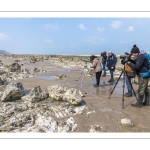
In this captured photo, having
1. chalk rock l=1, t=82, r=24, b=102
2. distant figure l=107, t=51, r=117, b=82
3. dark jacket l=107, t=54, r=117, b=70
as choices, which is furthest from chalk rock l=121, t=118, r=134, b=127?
dark jacket l=107, t=54, r=117, b=70

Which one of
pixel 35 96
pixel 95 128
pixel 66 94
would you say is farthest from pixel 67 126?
pixel 35 96

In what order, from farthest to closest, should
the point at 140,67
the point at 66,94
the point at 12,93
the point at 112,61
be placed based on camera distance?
the point at 112,61
the point at 12,93
the point at 66,94
the point at 140,67

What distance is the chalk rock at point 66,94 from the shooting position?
719 cm

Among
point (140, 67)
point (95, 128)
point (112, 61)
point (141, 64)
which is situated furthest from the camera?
point (112, 61)

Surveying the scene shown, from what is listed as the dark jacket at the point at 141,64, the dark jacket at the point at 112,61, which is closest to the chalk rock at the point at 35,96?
the dark jacket at the point at 141,64

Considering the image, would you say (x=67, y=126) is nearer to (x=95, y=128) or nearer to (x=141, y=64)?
(x=95, y=128)

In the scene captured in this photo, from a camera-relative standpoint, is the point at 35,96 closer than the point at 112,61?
Yes

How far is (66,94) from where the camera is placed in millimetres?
7543

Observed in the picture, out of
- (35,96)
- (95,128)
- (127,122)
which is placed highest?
(35,96)
